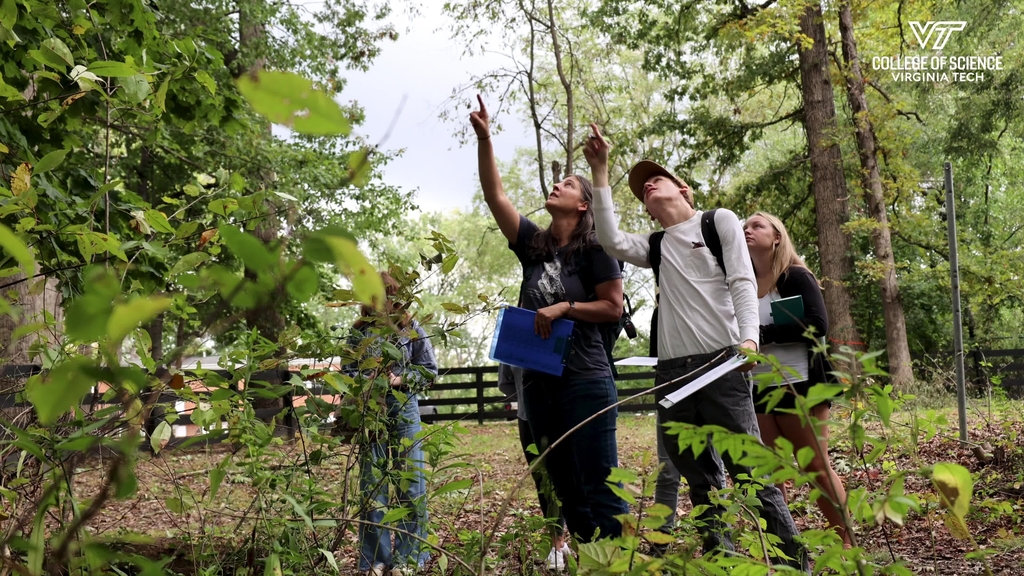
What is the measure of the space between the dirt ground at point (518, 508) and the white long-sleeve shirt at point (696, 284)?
1.65 ft

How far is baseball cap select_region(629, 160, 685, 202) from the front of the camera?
12.0ft

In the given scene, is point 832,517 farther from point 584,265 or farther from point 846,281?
point 846,281

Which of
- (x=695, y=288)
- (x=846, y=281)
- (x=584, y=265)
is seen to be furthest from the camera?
(x=846, y=281)

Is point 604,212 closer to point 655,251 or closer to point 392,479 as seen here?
point 655,251

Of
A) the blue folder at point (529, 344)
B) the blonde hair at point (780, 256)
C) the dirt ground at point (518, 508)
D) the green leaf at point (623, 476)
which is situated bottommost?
the dirt ground at point (518, 508)

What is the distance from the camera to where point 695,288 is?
10.5ft

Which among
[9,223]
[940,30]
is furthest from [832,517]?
[940,30]

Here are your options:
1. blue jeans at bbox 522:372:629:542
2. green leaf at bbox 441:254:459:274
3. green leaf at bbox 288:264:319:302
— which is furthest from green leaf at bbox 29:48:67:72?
blue jeans at bbox 522:372:629:542

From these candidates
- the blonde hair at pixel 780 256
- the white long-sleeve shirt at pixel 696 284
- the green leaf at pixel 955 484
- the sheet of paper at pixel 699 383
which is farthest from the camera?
the blonde hair at pixel 780 256

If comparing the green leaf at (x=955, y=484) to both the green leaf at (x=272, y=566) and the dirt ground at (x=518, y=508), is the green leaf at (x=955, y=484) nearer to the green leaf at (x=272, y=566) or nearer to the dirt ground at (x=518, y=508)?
the dirt ground at (x=518, y=508)

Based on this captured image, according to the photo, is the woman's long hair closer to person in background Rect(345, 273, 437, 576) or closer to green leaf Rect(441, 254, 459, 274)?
person in background Rect(345, 273, 437, 576)

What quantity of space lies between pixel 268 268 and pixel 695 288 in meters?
2.74

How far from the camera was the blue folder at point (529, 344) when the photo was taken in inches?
131

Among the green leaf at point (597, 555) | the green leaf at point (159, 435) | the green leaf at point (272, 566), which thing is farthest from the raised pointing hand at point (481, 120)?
the green leaf at point (597, 555)
